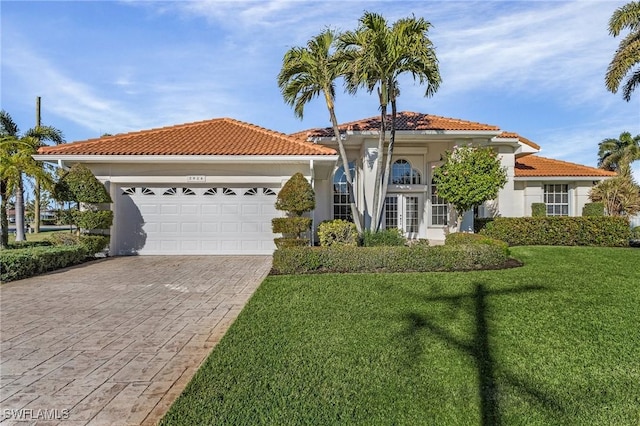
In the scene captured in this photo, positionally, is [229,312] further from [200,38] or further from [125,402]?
[200,38]

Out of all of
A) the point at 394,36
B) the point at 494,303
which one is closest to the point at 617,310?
the point at 494,303

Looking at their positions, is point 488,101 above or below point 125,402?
above

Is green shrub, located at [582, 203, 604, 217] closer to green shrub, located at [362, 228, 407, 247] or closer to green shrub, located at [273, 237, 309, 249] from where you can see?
green shrub, located at [362, 228, 407, 247]

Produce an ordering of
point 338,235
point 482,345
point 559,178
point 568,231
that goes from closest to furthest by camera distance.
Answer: point 482,345, point 338,235, point 568,231, point 559,178

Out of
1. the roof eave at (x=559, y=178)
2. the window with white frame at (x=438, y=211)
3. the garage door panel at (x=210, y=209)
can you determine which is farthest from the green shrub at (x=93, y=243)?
the roof eave at (x=559, y=178)

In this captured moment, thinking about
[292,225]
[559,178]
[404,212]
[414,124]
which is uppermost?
[414,124]

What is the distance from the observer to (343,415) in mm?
3064

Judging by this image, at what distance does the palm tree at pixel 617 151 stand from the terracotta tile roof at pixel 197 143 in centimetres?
3262

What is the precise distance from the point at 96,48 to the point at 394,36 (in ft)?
30.8

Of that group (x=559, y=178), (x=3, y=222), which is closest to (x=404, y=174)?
(x=559, y=178)

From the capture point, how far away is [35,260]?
9250mm

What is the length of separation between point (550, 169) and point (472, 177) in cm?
868

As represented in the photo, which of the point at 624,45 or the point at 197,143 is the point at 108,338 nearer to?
the point at 197,143

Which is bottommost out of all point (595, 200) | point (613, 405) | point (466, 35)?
point (613, 405)
